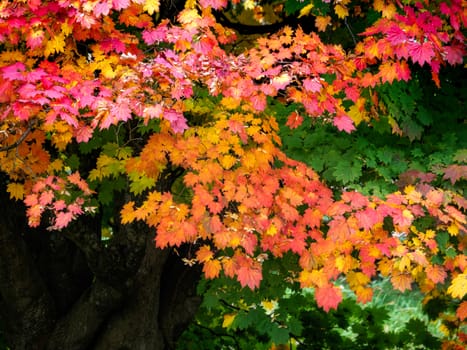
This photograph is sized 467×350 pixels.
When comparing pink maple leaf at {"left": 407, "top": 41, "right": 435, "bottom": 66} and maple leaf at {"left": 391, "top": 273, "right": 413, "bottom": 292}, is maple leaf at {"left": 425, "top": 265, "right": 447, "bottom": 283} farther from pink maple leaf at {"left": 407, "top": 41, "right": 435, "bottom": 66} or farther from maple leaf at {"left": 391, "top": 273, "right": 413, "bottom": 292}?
pink maple leaf at {"left": 407, "top": 41, "right": 435, "bottom": 66}

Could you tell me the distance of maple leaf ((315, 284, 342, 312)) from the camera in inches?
191

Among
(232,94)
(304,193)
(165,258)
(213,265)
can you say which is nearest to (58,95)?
(232,94)

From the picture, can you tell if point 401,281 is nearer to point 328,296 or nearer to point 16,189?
point 328,296

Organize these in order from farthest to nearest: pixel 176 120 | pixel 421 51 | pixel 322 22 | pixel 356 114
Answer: pixel 322 22
pixel 356 114
pixel 421 51
pixel 176 120

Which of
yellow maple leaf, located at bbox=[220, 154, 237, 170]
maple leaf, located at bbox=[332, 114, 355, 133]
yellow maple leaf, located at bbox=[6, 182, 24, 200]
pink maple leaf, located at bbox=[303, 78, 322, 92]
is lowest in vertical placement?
yellow maple leaf, located at bbox=[6, 182, 24, 200]

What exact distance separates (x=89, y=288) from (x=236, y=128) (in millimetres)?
2837

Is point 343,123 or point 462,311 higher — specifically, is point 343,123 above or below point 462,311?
above

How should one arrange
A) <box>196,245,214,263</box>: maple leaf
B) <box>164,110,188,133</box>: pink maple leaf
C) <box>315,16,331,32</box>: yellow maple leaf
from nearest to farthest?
<box>164,110,188,133</box>: pink maple leaf < <box>196,245,214,263</box>: maple leaf < <box>315,16,331,32</box>: yellow maple leaf

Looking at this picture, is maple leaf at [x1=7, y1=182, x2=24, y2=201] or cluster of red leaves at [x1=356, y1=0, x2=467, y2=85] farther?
maple leaf at [x1=7, y1=182, x2=24, y2=201]

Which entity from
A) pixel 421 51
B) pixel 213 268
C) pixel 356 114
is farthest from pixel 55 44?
pixel 421 51

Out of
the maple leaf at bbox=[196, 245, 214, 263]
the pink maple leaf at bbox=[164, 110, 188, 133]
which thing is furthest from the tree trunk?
the pink maple leaf at bbox=[164, 110, 188, 133]

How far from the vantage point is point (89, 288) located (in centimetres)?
688

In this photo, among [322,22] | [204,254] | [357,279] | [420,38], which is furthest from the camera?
[322,22]

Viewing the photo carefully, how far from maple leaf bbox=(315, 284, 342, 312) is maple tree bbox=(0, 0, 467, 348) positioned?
0.01 metres
